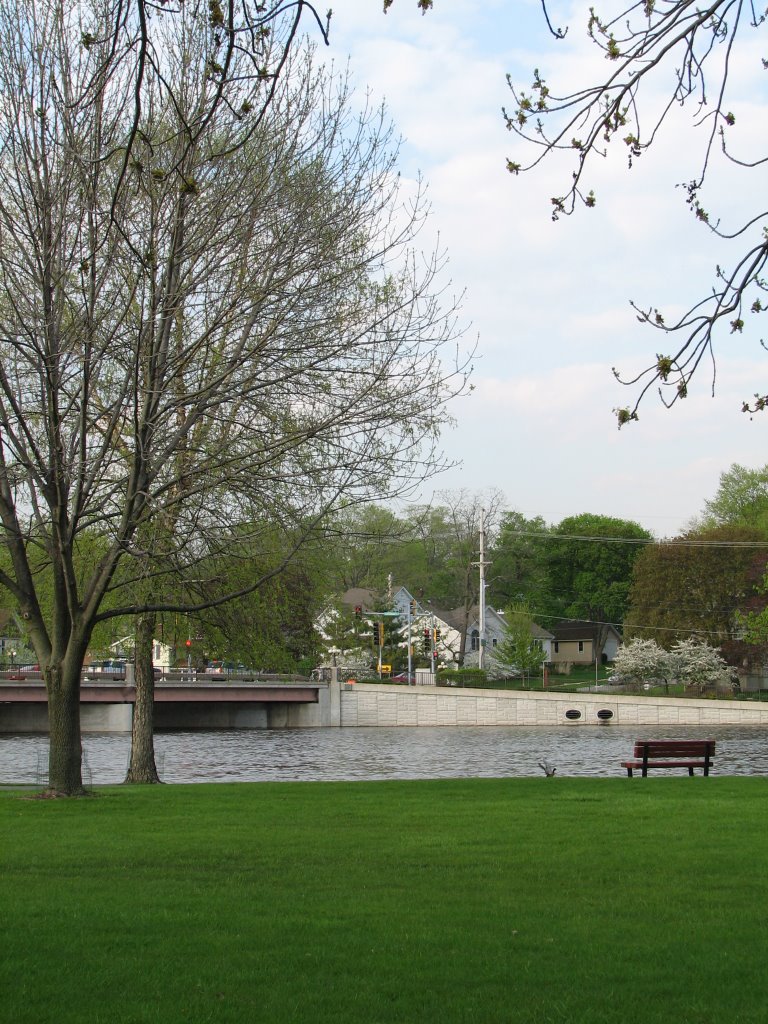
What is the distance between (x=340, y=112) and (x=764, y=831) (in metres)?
11.4

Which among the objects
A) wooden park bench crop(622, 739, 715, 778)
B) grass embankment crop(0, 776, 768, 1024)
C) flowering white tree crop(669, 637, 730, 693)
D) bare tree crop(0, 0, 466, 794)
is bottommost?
flowering white tree crop(669, 637, 730, 693)

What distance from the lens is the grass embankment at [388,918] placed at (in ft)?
19.2

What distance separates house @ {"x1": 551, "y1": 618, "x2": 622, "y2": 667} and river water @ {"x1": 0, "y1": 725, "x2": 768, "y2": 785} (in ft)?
158

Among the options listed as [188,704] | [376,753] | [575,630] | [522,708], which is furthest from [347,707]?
[575,630]

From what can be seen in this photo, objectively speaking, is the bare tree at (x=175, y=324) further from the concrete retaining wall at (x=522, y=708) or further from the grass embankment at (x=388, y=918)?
the concrete retaining wall at (x=522, y=708)

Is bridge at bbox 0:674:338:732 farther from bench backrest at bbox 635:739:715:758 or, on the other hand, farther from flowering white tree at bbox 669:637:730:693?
bench backrest at bbox 635:739:715:758

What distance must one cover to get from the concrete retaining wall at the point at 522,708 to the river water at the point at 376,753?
3115mm

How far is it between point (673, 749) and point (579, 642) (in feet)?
310

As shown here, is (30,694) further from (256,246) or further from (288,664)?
(256,246)

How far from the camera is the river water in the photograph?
105 ft

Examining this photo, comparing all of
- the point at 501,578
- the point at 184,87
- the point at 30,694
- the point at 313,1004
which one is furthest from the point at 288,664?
the point at 501,578

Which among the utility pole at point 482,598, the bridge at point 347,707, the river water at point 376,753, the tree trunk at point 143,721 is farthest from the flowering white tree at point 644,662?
the tree trunk at point 143,721

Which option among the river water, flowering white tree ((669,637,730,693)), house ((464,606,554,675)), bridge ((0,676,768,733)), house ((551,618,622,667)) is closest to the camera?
the river water

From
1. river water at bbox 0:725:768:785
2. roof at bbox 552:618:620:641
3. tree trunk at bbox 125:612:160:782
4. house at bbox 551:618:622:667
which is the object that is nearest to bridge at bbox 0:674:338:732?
river water at bbox 0:725:768:785
